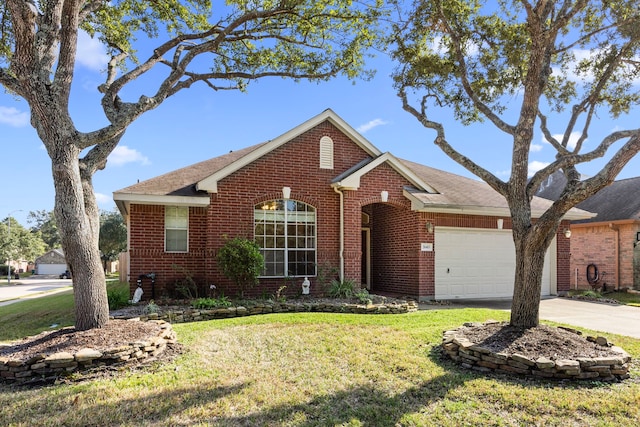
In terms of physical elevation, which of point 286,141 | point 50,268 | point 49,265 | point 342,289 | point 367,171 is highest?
point 286,141

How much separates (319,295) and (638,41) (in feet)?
30.5

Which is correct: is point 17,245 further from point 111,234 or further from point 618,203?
point 618,203

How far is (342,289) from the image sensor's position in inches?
461

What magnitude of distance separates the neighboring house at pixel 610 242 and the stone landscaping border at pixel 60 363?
18346 mm

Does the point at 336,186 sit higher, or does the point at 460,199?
the point at 336,186

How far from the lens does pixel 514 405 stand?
4473 millimetres

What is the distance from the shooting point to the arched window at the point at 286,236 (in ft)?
39.3

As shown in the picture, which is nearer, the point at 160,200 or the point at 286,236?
the point at 160,200

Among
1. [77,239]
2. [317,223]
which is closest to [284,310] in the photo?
[317,223]

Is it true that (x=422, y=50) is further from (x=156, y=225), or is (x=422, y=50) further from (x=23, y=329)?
(x=23, y=329)

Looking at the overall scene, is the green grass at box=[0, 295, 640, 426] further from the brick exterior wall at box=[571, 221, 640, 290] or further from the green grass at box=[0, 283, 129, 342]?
the brick exterior wall at box=[571, 221, 640, 290]

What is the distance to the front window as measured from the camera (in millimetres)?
11336

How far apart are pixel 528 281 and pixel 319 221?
Answer: 680cm

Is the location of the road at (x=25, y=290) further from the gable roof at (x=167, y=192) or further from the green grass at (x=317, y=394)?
the green grass at (x=317, y=394)
